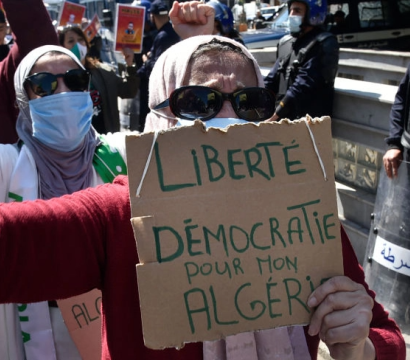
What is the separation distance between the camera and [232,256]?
50.5 inches

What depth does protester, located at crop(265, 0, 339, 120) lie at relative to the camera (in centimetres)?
440

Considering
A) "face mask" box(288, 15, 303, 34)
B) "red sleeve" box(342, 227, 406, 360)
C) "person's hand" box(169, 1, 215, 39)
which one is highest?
"person's hand" box(169, 1, 215, 39)

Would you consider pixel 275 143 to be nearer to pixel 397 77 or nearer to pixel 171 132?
pixel 171 132

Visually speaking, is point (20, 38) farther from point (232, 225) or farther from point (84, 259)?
point (232, 225)

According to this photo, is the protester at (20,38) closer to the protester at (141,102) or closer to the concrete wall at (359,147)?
→ the concrete wall at (359,147)

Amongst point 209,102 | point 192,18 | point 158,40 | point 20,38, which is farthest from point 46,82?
Answer: point 158,40

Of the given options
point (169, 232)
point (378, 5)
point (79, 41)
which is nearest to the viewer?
point (169, 232)

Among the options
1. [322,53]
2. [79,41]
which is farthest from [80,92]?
[79,41]

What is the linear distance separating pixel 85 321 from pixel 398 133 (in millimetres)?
2351

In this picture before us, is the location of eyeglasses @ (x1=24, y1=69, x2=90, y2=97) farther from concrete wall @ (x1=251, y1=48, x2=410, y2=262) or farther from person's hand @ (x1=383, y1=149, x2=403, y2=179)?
concrete wall @ (x1=251, y1=48, x2=410, y2=262)

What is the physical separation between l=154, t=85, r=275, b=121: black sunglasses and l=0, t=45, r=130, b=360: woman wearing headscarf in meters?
0.88

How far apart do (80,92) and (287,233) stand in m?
1.76

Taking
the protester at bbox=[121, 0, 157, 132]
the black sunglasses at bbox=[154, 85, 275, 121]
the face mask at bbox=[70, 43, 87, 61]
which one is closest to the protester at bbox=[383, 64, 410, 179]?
the black sunglasses at bbox=[154, 85, 275, 121]

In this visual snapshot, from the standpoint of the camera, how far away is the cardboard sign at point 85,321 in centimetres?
206
